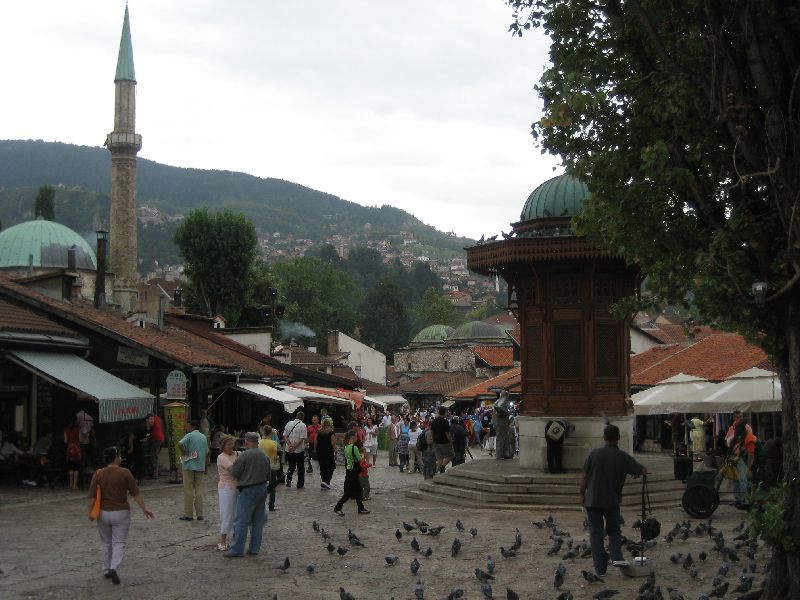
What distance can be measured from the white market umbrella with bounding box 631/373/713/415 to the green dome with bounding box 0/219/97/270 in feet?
143

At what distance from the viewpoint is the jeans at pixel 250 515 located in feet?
34.7

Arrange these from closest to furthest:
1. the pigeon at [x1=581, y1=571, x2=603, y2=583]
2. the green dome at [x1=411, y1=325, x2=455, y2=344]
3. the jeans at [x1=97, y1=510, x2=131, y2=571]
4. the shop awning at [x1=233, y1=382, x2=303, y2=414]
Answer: the pigeon at [x1=581, y1=571, x2=603, y2=583]
the jeans at [x1=97, y1=510, x2=131, y2=571]
the shop awning at [x1=233, y1=382, x2=303, y2=414]
the green dome at [x1=411, y1=325, x2=455, y2=344]

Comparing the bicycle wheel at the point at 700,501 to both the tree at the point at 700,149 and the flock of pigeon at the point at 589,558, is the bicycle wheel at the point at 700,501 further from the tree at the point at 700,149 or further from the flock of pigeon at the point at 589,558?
the tree at the point at 700,149

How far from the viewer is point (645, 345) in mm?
44438

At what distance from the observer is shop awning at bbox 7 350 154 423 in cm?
1714

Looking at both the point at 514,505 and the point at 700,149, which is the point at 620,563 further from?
the point at 514,505

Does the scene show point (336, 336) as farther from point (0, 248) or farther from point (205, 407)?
point (205, 407)

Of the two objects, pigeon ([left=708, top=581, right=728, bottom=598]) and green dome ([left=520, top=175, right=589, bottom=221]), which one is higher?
green dome ([left=520, top=175, right=589, bottom=221])

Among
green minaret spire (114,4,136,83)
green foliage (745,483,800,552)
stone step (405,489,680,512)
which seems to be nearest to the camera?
green foliage (745,483,800,552)

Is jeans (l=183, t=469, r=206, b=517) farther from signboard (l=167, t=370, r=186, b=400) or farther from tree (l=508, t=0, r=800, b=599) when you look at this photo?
tree (l=508, t=0, r=800, b=599)

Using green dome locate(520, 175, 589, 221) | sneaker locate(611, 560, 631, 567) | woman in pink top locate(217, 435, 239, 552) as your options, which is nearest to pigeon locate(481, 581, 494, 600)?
sneaker locate(611, 560, 631, 567)

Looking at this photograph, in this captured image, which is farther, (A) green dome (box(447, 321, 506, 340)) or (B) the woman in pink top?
(A) green dome (box(447, 321, 506, 340))

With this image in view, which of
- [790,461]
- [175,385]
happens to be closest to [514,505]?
[175,385]

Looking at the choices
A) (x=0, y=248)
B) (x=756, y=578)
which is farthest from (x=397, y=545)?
(x=0, y=248)
